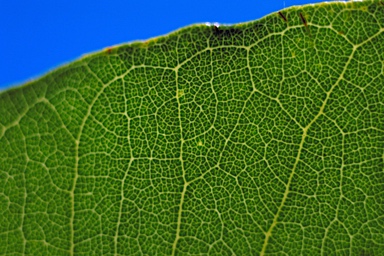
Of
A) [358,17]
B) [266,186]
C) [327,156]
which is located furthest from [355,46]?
[266,186]

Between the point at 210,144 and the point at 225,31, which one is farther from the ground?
the point at 225,31

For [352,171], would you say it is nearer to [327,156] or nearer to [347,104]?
[327,156]

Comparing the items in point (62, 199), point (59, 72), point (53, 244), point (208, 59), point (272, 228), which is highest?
point (59, 72)

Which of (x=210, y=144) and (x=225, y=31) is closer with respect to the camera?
(x=225, y=31)

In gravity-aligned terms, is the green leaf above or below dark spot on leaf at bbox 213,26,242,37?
below

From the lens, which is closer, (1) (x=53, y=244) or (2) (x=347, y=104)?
(2) (x=347, y=104)

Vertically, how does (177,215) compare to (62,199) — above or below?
below

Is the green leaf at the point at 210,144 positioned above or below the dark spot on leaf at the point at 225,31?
below
